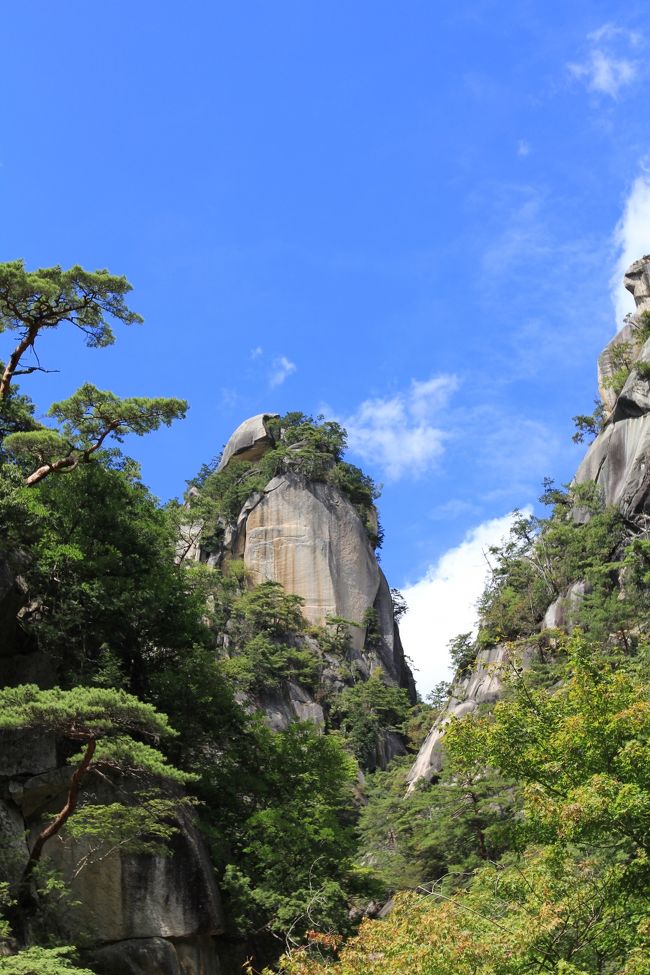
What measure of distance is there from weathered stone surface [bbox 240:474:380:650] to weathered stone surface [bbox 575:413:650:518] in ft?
49.2

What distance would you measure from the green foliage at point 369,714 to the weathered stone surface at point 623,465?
12579 millimetres

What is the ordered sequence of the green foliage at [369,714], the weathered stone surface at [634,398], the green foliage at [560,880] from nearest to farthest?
1. the green foliage at [560,880]
2. the weathered stone surface at [634,398]
3. the green foliage at [369,714]

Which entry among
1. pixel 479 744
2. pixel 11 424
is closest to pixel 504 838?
pixel 479 744

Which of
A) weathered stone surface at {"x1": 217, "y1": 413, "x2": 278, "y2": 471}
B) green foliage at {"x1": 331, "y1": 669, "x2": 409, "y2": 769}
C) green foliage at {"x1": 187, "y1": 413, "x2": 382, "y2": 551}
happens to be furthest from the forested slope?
weathered stone surface at {"x1": 217, "y1": 413, "x2": 278, "y2": 471}

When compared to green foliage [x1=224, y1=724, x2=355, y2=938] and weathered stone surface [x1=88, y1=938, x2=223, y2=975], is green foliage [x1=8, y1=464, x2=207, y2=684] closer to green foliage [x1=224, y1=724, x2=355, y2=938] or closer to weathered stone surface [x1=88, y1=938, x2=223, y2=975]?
green foliage [x1=224, y1=724, x2=355, y2=938]

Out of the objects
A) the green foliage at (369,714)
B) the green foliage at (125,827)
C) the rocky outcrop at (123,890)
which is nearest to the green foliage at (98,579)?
the rocky outcrop at (123,890)

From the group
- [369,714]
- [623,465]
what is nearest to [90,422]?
[623,465]

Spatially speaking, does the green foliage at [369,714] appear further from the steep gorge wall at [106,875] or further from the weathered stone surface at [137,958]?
the weathered stone surface at [137,958]

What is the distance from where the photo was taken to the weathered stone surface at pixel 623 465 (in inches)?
1161

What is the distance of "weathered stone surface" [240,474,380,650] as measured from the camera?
45000 mm

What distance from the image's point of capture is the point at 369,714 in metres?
37.6

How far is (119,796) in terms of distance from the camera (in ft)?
42.6

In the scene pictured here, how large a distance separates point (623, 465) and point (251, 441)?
24282 mm

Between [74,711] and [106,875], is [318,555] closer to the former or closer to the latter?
[106,875]
